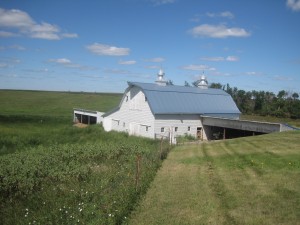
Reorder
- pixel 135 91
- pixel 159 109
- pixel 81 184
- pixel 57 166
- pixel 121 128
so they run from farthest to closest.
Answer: pixel 121 128 < pixel 135 91 < pixel 159 109 < pixel 57 166 < pixel 81 184

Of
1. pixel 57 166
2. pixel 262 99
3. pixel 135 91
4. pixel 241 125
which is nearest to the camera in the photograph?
pixel 57 166

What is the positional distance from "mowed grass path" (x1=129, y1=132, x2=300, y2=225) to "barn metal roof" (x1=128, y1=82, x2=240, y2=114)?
17.7 meters

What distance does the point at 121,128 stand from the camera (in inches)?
1612

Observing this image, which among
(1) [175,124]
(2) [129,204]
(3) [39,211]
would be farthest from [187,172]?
(1) [175,124]

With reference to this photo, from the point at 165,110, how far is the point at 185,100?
4142 millimetres

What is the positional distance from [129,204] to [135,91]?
94.0 feet

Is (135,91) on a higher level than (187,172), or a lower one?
higher

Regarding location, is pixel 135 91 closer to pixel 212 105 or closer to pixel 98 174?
pixel 212 105

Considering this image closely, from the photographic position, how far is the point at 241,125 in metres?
32.1

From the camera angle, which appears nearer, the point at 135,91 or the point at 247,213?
the point at 247,213

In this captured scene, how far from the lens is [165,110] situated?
3488cm

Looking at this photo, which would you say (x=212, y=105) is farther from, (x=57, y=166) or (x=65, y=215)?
(x=65, y=215)

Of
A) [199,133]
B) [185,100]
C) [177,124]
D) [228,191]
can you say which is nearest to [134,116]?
[177,124]

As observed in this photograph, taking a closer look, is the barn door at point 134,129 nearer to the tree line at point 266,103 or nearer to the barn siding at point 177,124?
the barn siding at point 177,124
